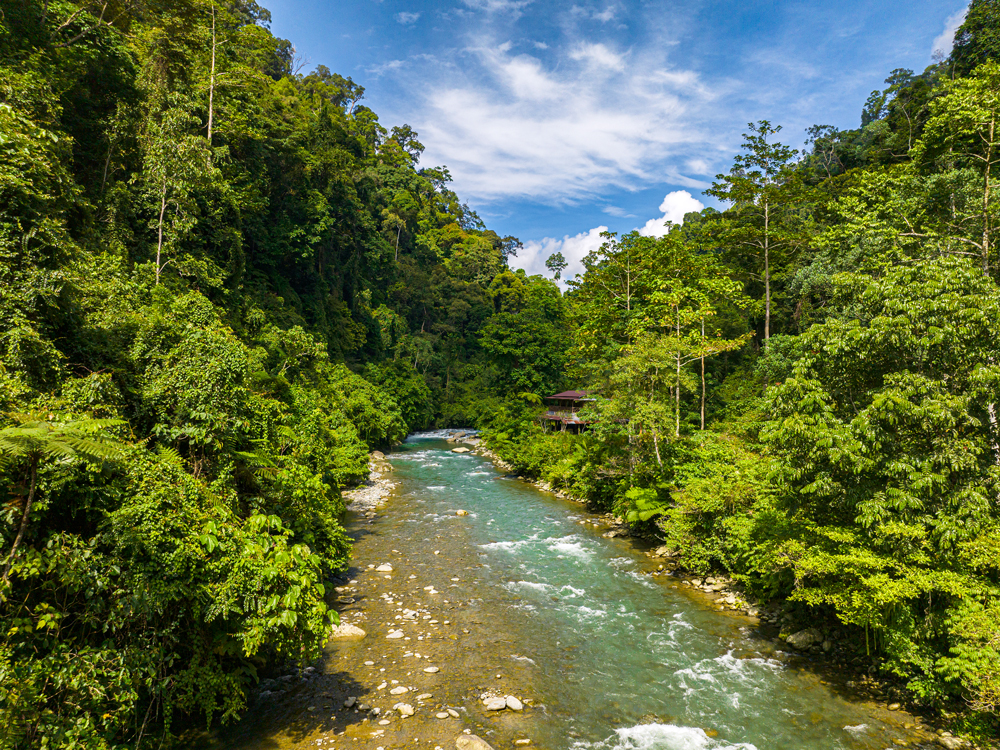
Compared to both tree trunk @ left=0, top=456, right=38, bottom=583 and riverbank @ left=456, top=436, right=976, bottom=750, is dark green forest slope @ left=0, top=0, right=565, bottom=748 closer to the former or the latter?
tree trunk @ left=0, top=456, right=38, bottom=583

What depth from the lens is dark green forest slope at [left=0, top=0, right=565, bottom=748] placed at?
15.2 feet

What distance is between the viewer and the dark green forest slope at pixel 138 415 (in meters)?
4.62

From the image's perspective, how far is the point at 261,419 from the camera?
31.4 ft

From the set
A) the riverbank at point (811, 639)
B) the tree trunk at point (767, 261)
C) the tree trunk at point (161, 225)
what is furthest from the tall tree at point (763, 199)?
the tree trunk at point (161, 225)

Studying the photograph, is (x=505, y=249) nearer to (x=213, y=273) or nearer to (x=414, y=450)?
(x=414, y=450)

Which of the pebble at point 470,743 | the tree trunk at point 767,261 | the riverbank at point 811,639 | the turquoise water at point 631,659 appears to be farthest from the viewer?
the tree trunk at point 767,261

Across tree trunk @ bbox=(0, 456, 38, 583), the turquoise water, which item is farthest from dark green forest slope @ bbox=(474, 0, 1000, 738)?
tree trunk @ bbox=(0, 456, 38, 583)

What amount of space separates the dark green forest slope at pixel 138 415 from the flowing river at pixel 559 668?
4.41 ft

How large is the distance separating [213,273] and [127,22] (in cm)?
1010

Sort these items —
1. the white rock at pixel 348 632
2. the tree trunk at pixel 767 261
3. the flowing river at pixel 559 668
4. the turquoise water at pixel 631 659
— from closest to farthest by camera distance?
the flowing river at pixel 559 668 → the turquoise water at pixel 631 659 → the white rock at pixel 348 632 → the tree trunk at pixel 767 261

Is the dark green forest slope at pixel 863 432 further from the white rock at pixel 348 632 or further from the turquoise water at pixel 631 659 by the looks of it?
the white rock at pixel 348 632

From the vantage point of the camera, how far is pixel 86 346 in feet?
23.8

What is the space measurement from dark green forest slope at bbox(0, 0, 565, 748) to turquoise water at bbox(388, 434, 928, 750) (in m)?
4.20

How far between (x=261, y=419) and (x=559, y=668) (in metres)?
7.68
